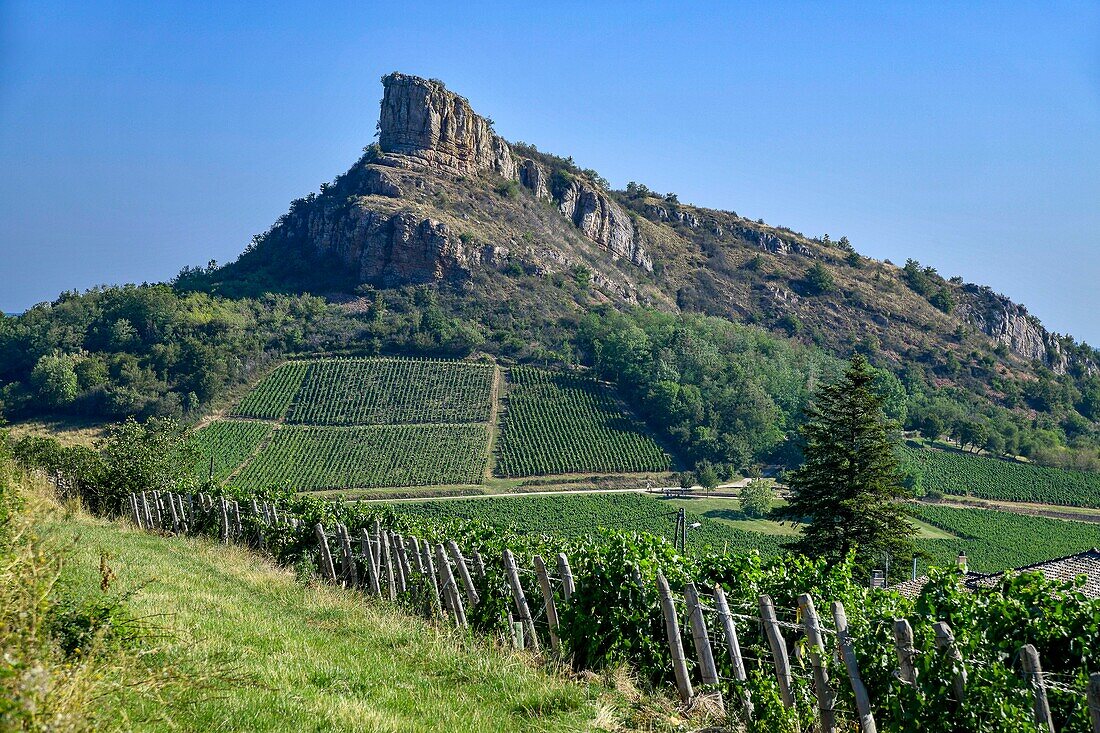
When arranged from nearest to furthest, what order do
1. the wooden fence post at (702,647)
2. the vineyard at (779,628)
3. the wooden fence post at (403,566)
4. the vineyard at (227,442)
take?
the vineyard at (779,628) < the wooden fence post at (702,647) < the wooden fence post at (403,566) < the vineyard at (227,442)

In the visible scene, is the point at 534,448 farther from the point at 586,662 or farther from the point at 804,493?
the point at 586,662

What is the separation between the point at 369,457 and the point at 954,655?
63.7 meters

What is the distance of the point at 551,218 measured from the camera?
5517 inches

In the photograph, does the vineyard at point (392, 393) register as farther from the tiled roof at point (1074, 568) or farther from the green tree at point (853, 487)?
the green tree at point (853, 487)

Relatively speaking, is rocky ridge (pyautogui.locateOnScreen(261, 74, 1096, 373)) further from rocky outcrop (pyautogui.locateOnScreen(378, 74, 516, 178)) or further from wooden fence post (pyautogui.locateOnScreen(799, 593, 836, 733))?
wooden fence post (pyautogui.locateOnScreen(799, 593, 836, 733))

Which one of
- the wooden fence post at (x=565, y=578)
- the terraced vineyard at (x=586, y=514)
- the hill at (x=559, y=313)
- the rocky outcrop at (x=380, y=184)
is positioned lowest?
the terraced vineyard at (x=586, y=514)

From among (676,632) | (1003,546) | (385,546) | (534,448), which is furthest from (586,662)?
(534,448)

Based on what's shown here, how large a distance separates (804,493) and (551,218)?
119m

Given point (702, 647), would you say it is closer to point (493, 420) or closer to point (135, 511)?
point (135, 511)

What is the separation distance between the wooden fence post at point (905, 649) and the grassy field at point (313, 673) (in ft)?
6.57

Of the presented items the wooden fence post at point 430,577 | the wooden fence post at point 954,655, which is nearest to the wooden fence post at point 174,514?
the wooden fence post at point 430,577

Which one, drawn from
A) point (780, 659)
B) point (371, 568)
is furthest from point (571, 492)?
point (780, 659)

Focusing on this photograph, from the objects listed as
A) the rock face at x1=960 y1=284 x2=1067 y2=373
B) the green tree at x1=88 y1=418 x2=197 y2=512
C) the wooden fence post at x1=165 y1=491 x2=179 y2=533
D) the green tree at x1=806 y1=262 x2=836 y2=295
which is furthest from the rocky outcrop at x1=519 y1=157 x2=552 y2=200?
the wooden fence post at x1=165 y1=491 x2=179 y2=533

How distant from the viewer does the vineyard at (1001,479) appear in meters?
68.8
